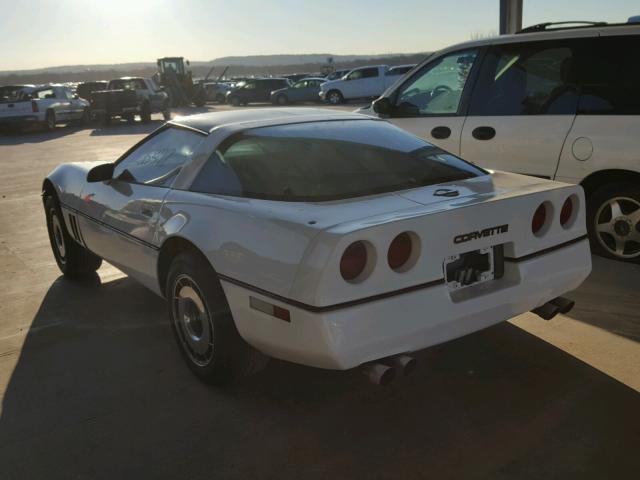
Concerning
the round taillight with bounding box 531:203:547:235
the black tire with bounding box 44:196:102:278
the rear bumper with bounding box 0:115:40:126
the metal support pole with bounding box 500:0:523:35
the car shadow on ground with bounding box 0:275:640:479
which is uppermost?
the metal support pole with bounding box 500:0:523:35

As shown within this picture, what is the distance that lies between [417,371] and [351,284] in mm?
1105

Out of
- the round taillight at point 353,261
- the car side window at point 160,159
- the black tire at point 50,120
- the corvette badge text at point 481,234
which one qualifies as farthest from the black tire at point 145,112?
the round taillight at point 353,261

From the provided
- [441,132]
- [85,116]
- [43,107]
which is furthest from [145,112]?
[441,132]

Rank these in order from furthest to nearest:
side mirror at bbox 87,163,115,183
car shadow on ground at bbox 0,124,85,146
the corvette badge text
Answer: car shadow on ground at bbox 0,124,85,146
side mirror at bbox 87,163,115,183
the corvette badge text

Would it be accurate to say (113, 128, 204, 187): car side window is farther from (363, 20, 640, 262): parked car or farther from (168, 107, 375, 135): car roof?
(363, 20, 640, 262): parked car

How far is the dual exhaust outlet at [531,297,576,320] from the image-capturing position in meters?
3.14

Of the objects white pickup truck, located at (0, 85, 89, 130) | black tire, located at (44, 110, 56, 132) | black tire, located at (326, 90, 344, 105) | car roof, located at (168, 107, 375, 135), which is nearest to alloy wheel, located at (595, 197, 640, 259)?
car roof, located at (168, 107, 375, 135)

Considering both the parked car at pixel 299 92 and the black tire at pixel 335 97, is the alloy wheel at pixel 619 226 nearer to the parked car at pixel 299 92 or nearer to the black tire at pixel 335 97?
the black tire at pixel 335 97

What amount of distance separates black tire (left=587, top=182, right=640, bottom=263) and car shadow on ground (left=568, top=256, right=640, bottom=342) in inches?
4.4

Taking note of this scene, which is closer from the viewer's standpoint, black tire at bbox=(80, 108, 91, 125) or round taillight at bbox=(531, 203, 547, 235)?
round taillight at bbox=(531, 203, 547, 235)

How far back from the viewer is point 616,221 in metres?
4.71

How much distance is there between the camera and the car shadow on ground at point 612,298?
376 centimetres

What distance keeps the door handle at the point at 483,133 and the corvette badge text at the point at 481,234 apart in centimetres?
270

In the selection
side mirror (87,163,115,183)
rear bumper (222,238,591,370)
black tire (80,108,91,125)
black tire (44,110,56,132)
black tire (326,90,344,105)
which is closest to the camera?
rear bumper (222,238,591,370)
